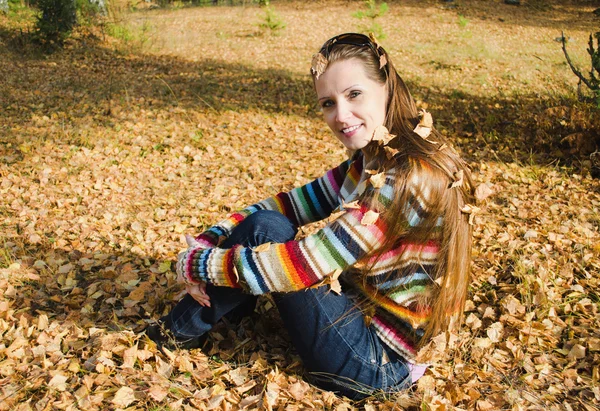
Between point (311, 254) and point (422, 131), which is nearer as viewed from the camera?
point (311, 254)

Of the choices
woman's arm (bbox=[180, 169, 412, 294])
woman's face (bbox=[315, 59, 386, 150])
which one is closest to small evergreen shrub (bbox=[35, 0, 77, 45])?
woman's face (bbox=[315, 59, 386, 150])

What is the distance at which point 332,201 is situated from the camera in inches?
99.3

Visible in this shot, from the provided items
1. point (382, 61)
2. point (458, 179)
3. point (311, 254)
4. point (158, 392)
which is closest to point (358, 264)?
point (311, 254)

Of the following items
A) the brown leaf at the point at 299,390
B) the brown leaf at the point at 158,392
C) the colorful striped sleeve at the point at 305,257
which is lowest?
the brown leaf at the point at 299,390

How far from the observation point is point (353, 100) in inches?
76.6

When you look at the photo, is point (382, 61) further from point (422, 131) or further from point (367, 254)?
point (367, 254)

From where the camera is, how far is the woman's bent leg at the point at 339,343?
1.96m

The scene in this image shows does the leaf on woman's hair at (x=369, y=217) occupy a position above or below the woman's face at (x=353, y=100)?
below

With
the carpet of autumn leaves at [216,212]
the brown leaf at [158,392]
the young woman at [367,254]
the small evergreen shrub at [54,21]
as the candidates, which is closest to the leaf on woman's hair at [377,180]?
the young woman at [367,254]

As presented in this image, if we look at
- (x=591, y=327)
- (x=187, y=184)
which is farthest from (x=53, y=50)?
Result: (x=591, y=327)

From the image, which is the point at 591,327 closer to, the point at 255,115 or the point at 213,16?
the point at 255,115

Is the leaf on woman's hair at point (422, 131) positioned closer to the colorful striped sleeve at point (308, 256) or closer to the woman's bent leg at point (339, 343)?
the colorful striped sleeve at point (308, 256)

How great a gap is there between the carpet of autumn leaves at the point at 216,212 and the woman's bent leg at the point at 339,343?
0.14 metres

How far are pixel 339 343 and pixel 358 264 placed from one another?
322 mm
